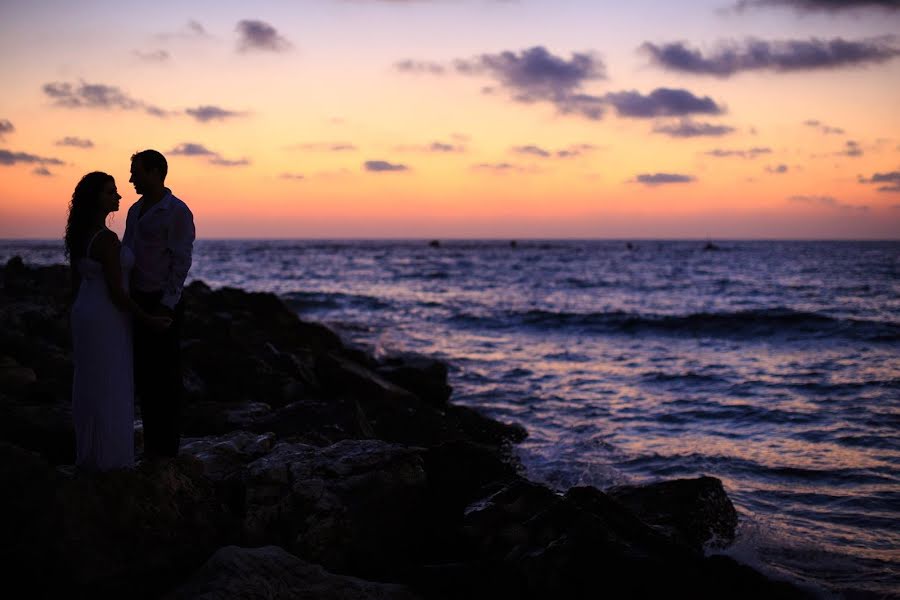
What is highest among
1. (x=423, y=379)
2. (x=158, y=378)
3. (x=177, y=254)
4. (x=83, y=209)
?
(x=83, y=209)

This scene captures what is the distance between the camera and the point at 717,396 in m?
12.8

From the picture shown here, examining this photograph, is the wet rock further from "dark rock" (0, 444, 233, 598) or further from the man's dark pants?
"dark rock" (0, 444, 233, 598)

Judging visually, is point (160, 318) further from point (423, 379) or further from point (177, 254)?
point (423, 379)

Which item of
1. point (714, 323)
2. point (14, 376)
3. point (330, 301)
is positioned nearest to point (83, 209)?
point (14, 376)

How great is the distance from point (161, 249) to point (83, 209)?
49 cm

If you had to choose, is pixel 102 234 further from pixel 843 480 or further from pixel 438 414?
pixel 843 480

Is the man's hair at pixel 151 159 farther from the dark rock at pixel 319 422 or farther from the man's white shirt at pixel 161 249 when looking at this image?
the dark rock at pixel 319 422

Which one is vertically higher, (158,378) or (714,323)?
(158,378)

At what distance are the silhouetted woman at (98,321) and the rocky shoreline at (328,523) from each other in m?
0.27

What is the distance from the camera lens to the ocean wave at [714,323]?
21.8m

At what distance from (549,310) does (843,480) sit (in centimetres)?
2004

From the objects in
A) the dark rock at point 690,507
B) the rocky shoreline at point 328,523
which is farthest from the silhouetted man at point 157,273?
the dark rock at point 690,507

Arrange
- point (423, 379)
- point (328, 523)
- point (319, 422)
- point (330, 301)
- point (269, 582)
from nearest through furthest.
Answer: point (269, 582)
point (328, 523)
point (319, 422)
point (423, 379)
point (330, 301)

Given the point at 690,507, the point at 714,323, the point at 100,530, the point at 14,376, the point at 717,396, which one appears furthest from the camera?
the point at 714,323
